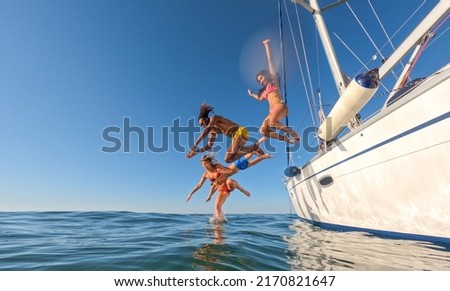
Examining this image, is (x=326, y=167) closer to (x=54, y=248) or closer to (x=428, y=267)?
(x=428, y=267)

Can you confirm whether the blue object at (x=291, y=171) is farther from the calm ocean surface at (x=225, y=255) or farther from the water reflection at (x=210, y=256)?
the water reflection at (x=210, y=256)

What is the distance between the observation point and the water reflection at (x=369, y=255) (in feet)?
12.9

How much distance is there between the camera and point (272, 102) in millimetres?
7859

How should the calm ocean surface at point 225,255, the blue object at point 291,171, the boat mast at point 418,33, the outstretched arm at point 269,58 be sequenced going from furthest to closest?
1. the blue object at point 291,171
2. the outstretched arm at point 269,58
3. the boat mast at point 418,33
4. the calm ocean surface at point 225,255

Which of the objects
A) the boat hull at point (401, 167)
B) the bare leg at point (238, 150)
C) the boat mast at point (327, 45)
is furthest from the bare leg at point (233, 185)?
the boat mast at point (327, 45)

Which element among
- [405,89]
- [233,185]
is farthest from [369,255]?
[233,185]

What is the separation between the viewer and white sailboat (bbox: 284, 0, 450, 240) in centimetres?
461

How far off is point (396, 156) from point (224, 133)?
16.1 feet

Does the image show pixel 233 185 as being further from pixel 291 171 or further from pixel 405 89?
pixel 405 89

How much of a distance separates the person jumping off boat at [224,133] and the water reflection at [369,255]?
12.2 ft

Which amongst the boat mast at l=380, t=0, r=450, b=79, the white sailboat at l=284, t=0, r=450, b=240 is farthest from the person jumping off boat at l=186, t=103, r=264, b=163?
the boat mast at l=380, t=0, r=450, b=79
